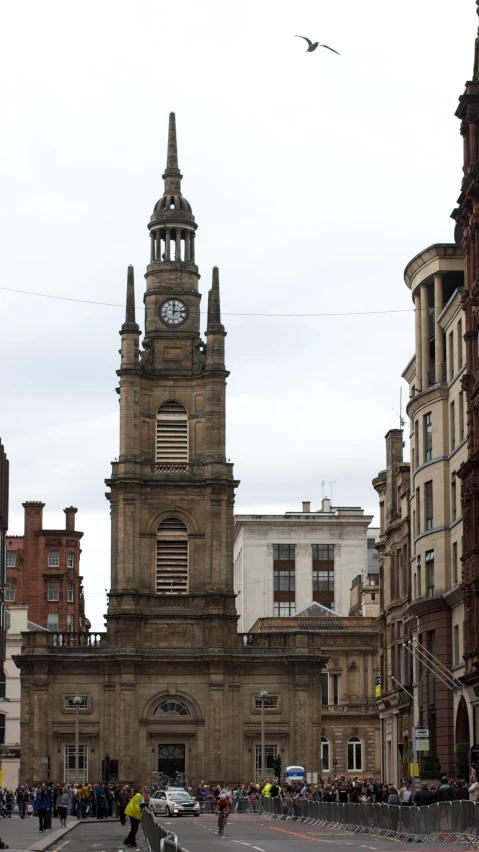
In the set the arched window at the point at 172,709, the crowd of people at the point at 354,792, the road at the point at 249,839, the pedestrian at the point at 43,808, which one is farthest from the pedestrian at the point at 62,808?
the arched window at the point at 172,709

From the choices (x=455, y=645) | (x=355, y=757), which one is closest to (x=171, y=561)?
(x=355, y=757)

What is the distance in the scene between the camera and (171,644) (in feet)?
303

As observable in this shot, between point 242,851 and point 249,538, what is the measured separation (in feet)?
345

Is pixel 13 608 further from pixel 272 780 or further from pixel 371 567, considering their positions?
pixel 371 567

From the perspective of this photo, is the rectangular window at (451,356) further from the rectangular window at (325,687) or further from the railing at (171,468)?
the rectangular window at (325,687)

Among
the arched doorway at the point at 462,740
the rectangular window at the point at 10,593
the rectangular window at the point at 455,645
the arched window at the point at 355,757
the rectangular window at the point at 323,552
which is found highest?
the rectangular window at the point at 323,552

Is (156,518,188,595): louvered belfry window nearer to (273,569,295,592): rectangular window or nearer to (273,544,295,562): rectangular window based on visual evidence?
(273,569,295,592): rectangular window

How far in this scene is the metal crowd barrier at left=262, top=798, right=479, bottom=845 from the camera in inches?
1409

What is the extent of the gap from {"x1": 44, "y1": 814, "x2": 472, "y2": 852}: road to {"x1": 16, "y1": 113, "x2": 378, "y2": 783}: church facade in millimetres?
27524

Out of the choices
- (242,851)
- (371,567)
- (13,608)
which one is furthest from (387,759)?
(371,567)

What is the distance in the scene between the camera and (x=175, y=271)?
98375mm

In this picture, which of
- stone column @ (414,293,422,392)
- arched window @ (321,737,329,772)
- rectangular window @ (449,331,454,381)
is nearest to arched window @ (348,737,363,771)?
arched window @ (321,737,329,772)

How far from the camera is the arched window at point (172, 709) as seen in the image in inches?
3573

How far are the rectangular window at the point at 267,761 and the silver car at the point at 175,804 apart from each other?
780 inches
